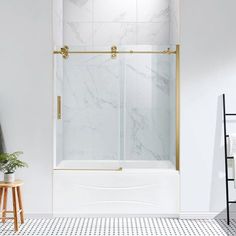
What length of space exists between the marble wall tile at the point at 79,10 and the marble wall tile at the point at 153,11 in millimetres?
613

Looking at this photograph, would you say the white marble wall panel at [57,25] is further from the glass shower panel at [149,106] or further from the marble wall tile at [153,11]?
the marble wall tile at [153,11]

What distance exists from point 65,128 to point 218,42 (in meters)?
1.80

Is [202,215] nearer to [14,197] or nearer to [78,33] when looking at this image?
[14,197]

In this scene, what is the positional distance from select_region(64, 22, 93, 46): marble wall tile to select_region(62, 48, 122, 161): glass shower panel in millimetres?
912

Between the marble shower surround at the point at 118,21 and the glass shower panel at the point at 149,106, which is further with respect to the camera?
the marble shower surround at the point at 118,21

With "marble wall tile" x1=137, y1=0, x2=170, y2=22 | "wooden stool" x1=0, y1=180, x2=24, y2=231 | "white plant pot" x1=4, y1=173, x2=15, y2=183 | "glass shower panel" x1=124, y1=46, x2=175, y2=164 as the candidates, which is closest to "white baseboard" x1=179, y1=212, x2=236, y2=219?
"glass shower panel" x1=124, y1=46, x2=175, y2=164

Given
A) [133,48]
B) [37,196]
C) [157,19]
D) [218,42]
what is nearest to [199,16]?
[218,42]

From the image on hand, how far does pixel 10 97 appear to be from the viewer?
4441 mm

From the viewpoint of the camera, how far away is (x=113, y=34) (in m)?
5.53

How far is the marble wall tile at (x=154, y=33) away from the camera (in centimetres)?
550

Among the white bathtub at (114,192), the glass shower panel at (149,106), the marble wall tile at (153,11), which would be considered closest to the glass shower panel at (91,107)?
the glass shower panel at (149,106)

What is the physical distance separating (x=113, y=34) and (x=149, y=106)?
4.44 feet

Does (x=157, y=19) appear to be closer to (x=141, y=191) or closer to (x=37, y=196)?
(x=141, y=191)

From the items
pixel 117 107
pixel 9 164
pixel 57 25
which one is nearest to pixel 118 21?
pixel 57 25
